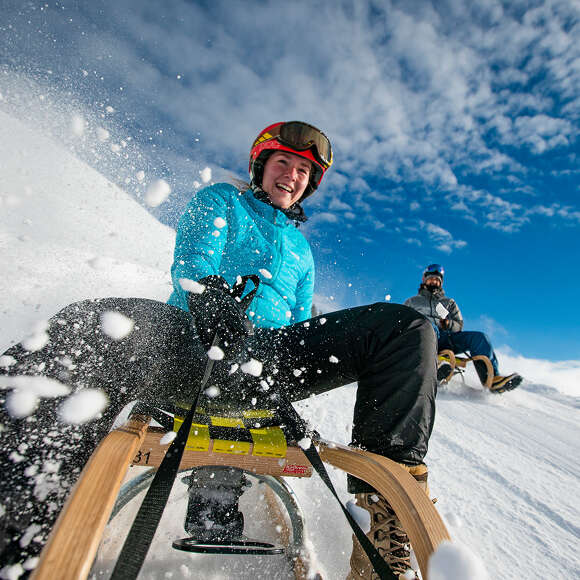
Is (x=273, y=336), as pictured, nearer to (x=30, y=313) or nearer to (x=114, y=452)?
(x=114, y=452)

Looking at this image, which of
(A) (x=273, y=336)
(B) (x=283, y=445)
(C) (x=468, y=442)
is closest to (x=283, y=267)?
(A) (x=273, y=336)

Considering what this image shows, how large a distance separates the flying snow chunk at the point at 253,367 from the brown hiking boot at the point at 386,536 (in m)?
0.54

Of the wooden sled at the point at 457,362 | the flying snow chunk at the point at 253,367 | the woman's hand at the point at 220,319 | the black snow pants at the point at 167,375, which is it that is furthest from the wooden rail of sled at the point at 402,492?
the wooden sled at the point at 457,362

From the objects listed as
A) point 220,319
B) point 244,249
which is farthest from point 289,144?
point 220,319

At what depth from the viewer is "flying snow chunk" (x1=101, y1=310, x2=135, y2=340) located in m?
1.04

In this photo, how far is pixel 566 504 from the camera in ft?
6.37

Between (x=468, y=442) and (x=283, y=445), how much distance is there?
248 cm

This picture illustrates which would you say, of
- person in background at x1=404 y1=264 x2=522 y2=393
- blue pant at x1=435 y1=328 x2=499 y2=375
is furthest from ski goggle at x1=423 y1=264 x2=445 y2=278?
blue pant at x1=435 y1=328 x2=499 y2=375

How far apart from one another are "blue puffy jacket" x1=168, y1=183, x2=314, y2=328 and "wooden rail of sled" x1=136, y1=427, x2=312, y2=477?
59 cm

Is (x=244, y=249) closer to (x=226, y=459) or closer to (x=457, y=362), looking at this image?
(x=226, y=459)

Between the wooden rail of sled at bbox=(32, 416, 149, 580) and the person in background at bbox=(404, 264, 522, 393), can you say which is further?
the person in background at bbox=(404, 264, 522, 393)

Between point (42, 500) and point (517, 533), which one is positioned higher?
point (42, 500)

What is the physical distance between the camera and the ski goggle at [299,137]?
6.84 feet

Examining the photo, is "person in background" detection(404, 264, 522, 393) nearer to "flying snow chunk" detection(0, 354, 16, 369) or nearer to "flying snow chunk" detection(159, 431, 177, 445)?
"flying snow chunk" detection(159, 431, 177, 445)
